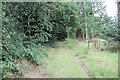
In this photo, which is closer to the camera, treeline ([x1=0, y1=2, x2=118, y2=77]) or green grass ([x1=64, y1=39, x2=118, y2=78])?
green grass ([x1=64, y1=39, x2=118, y2=78])

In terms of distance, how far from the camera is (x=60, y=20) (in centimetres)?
690

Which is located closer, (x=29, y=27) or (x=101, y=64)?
(x=101, y=64)

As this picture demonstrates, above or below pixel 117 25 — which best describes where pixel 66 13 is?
above

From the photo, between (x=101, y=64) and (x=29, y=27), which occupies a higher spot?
(x=29, y=27)

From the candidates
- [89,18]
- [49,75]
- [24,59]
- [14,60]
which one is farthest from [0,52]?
[89,18]

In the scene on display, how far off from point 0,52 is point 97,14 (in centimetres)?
1250

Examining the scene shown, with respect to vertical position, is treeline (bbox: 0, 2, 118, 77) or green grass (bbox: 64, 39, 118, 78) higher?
treeline (bbox: 0, 2, 118, 77)

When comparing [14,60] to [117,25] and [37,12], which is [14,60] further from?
[117,25]

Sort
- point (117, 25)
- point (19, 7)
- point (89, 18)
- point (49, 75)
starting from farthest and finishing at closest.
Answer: point (89, 18) < point (117, 25) < point (19, 7) < point (49, 75)

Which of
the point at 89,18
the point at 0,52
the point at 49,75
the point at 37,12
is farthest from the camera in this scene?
the point at 89,18

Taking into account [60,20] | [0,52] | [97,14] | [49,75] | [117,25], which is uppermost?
[97,14]

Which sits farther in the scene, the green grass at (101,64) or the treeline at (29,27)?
the treeline at (29,27)

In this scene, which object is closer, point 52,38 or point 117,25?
point 117,25

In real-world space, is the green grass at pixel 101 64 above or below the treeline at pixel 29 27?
below
